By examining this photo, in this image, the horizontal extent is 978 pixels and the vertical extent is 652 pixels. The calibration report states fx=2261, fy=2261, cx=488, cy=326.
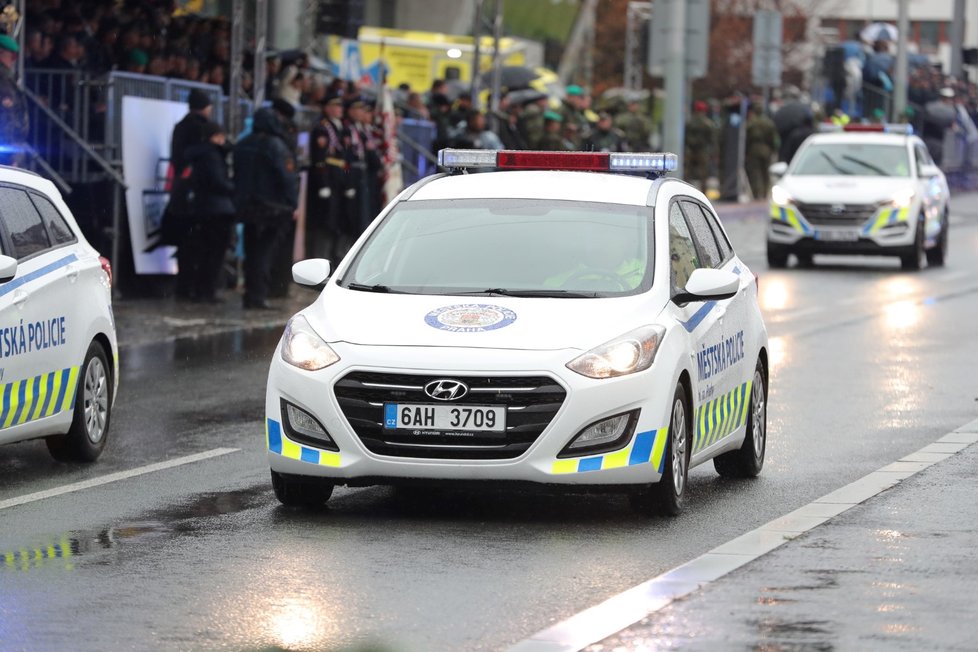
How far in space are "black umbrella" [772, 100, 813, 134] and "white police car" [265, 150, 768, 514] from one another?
33.3 metres

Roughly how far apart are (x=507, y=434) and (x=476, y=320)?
21.7 inches

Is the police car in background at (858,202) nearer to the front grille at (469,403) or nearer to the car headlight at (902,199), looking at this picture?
the car headlight at (902,199)

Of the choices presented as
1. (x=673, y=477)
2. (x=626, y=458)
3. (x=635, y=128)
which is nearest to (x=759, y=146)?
(x=635, y=128)

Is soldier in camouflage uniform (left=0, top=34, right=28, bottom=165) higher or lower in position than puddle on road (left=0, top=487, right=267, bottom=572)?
higher

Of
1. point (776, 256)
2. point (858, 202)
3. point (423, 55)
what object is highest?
point (423, 55)

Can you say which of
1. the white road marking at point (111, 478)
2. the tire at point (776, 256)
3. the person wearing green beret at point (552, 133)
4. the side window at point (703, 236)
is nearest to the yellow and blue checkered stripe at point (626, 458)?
the side window at point (703, 236)

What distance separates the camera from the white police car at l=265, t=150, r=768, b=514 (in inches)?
361

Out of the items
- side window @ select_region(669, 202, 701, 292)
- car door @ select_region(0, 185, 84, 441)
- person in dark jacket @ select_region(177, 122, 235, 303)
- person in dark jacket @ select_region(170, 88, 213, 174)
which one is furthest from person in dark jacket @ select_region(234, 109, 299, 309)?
side window @ select_region(669, 202, 701, 292)

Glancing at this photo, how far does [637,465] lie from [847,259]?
23.5 metres

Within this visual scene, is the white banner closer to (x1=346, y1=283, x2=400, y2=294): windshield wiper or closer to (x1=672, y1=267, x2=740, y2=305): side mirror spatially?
(x1=346, y1=283, x2=400, y2=294): windshield wiper

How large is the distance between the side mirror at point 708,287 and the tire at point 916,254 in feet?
62.9

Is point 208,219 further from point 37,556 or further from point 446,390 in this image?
point 37,556

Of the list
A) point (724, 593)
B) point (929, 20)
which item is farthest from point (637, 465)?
point (929, 20)

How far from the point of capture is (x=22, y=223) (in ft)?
37.1
